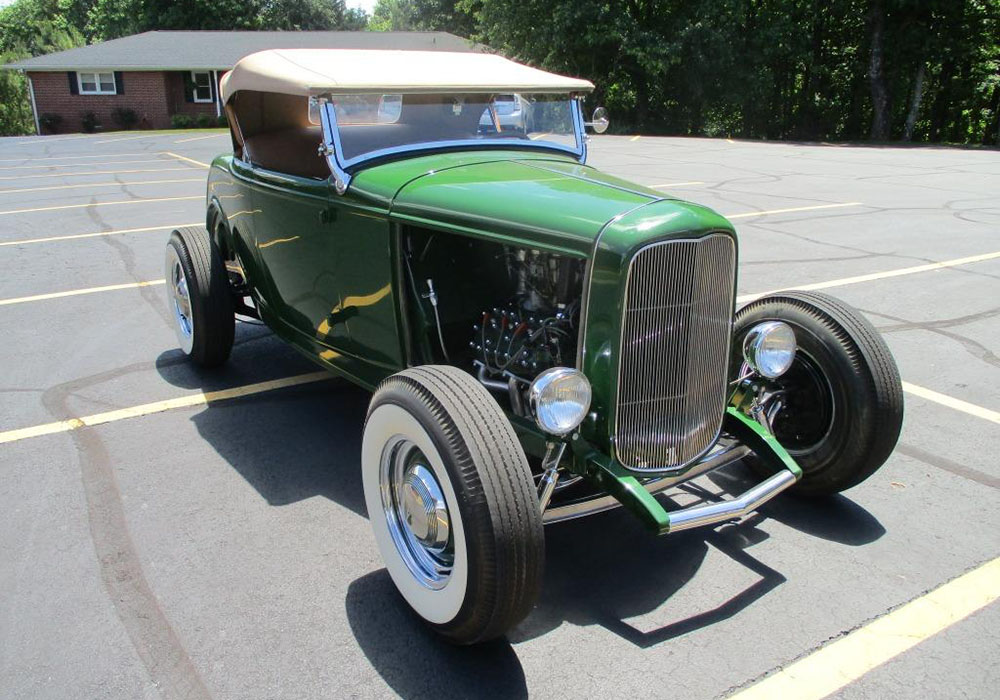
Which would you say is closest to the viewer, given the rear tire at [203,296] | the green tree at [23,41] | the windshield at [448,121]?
the windshield at [448,121]

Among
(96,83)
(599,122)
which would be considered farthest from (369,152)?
(96,83)

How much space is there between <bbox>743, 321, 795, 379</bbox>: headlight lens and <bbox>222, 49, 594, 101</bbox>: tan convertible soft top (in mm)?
1725

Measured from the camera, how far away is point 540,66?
29328mm

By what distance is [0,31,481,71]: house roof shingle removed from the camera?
3291 centimetres

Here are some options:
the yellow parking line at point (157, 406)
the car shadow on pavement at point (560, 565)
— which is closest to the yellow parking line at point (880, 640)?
the car shadow on pavement at point (560, 565)

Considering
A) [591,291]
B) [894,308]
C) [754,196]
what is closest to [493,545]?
[591,291]

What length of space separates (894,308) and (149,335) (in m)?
5.87

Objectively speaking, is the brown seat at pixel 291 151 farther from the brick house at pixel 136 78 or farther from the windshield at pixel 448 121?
the brick house at pixel 136 78

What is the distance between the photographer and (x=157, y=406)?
4.55 metres

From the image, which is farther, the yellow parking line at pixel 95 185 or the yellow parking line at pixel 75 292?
the yellow parking line at pixel 95 185

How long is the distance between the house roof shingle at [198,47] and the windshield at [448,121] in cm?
2915

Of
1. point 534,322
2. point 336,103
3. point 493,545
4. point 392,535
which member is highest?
point 336,103

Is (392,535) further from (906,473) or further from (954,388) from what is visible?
(954,388)

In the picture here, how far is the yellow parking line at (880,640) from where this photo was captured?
240cm
